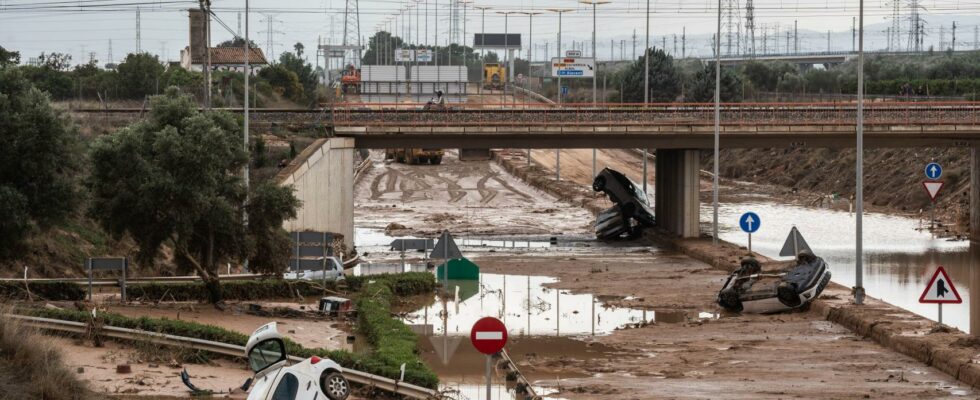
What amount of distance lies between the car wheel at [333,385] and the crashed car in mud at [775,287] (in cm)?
2187

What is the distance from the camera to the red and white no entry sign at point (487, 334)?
64.8 ft

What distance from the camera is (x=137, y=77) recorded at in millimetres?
99312

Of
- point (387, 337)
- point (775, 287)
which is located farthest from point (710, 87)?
point (387, 337)

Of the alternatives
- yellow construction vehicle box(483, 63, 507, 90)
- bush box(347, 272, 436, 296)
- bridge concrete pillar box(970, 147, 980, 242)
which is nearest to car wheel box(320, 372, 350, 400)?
bush box(347, 272, 436, 296)

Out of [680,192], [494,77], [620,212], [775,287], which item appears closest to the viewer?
[775,287]

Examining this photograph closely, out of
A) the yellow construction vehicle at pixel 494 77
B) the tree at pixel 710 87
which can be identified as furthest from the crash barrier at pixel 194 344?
the yellow construction vehicle at pixel 494 77

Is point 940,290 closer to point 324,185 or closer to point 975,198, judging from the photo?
point 324,185

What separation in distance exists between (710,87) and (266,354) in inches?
4124

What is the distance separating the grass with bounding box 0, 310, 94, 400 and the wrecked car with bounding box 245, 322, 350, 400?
3428mm

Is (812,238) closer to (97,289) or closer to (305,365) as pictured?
(97,289)

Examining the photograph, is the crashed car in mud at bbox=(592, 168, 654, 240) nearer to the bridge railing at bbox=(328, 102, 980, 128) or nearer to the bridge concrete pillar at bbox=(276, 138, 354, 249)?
the bridge railing at bbox=(328, 102, 980, 128)

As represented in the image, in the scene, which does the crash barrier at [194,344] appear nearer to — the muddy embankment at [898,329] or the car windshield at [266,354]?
the car windshield at [266,354]

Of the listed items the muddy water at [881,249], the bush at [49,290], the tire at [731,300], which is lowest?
the muddy water at [881,249]

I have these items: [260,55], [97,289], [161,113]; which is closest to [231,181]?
[161,113]
